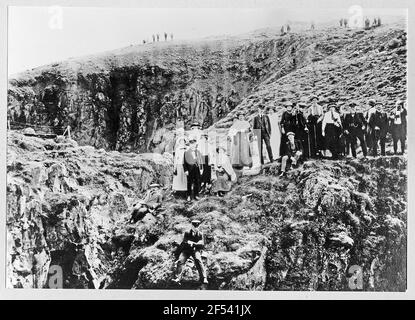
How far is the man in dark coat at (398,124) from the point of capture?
15.0ft

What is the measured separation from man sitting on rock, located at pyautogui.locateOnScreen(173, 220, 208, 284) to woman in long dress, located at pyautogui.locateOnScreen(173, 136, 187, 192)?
0.34 m

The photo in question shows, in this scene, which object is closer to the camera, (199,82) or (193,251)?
(193,251)

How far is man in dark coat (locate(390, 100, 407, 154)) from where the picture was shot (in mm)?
4582

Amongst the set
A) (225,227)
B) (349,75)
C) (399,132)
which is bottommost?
(225,227)

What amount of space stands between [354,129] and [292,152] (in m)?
0.52

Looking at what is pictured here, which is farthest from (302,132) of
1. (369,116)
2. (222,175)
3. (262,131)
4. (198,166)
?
(198,166)

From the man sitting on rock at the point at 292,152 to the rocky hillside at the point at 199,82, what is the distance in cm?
34

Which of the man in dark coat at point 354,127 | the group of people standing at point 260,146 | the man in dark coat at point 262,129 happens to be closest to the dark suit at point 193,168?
the group of people standing at point 260,146

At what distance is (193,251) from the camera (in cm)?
457

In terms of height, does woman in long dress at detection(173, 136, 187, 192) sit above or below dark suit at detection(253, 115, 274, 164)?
below

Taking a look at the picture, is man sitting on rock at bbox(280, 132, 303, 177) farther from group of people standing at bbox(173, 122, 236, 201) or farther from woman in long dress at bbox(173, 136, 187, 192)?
woman in long dress at bbox(173, 136, 187, 192)

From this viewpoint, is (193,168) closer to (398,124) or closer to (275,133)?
(275,133)

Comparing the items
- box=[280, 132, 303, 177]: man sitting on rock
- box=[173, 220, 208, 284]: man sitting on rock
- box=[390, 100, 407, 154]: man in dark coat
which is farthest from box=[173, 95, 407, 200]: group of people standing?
box=[173, 220, 208, 284]: man sitting on rock

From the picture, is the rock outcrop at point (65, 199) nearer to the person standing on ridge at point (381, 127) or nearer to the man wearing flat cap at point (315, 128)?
the man wearing flat cap at point (315, 128)
